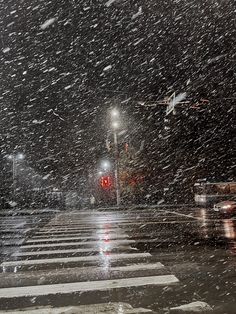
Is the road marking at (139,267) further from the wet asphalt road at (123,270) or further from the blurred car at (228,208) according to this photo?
the blurred car at (228,208)

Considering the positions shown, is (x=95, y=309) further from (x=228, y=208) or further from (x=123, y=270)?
(x=228, y=208)

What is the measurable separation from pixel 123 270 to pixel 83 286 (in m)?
1.28

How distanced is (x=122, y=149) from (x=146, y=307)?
112 ft

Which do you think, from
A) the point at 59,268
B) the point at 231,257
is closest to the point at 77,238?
the point at 59,268

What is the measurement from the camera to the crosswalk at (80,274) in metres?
5.94

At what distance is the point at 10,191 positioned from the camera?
150 ft

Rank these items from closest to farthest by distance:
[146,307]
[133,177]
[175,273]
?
[146,307], [175,273], [133,177]

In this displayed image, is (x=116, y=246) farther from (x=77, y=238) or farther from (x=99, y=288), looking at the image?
(x=99, y=288)

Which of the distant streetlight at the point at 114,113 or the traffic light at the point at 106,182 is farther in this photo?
the traffic light at the point at 106,182

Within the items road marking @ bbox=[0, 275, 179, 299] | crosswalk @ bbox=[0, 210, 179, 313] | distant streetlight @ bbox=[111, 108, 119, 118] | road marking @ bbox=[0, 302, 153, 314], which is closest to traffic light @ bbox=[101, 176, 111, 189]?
distant streetlight @ bbox=[111, 108, 119, 118]

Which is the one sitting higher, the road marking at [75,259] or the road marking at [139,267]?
the road marking at [75,259]

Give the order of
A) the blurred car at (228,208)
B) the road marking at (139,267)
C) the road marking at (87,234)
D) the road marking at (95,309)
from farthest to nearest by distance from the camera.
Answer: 1. the blurred car at (228,208)
2. the road marking at (87,234)
3. the road marking at (139,267)
4. the road marking at (95,309)

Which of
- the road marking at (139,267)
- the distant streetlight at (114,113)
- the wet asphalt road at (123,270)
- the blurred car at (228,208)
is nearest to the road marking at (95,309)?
the wet asphalt road at (123,270)

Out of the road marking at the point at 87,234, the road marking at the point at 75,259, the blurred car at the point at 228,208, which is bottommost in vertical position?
the road marking at the point at 75,259
